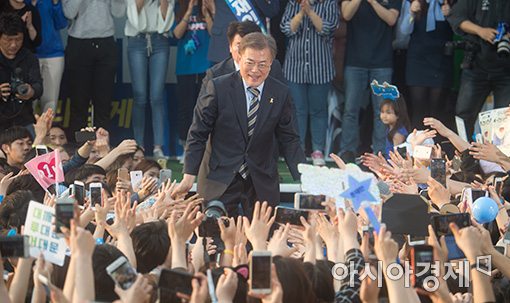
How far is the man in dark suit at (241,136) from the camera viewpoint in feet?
25.3

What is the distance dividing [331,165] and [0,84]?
10.5 feet

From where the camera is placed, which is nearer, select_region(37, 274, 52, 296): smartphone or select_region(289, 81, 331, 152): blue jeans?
select_region(37, 274, 52, 296): smartphone

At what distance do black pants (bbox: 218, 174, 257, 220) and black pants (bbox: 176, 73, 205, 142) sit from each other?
343 centimetres

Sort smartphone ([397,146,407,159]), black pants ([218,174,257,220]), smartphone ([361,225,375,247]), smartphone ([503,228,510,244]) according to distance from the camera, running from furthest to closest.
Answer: smartphone ([397,146,407,159]) → black pants ([218,174,257,220]) → smartphone ([503,228,510,244]) → smartphone ([361,225,375,247])

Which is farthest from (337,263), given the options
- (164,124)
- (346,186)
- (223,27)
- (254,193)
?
(164,124)

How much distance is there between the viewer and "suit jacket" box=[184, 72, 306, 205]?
771 centimetres

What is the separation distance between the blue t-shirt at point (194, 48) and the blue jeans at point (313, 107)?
0.91m

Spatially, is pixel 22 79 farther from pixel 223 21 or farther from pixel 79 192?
pixel 79 192

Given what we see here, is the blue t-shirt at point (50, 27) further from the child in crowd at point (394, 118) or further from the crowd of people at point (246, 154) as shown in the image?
the child in crowd at point (394, 118)

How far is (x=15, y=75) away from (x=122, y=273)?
6.24 m

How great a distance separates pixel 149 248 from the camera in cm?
562

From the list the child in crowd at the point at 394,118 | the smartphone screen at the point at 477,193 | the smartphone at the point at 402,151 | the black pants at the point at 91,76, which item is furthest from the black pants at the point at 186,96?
the smartphone screen at the point at 477,193

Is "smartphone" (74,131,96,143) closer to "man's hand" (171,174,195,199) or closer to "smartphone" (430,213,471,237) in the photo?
"man's hand" (171,174,195,199)

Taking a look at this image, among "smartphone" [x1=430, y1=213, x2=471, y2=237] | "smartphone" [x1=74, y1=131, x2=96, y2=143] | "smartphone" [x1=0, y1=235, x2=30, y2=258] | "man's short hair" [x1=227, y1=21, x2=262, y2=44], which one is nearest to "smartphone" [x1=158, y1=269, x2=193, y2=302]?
"smartphone" [x1=0, y1=235, x2=30, y2=258]
